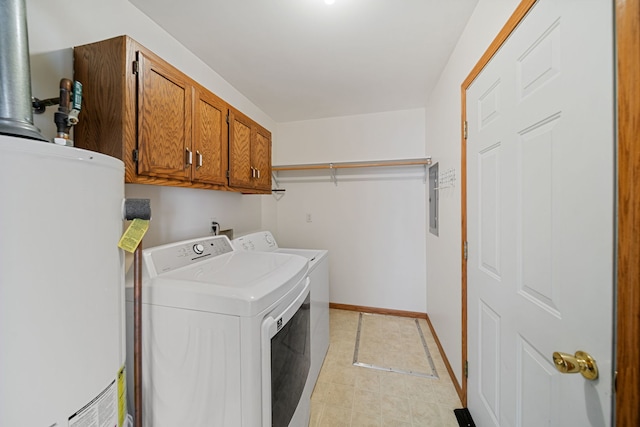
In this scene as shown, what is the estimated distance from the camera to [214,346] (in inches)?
34.9

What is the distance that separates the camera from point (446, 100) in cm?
193

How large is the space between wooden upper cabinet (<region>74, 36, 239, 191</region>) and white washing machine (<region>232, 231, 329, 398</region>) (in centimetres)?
81

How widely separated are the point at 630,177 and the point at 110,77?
1.81 metres

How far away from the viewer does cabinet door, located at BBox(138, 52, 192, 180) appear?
107cm

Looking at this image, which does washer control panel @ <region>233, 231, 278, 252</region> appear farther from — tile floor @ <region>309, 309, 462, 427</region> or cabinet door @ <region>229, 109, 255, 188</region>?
tile floor @ <region>309, 309, 462, 427</region>

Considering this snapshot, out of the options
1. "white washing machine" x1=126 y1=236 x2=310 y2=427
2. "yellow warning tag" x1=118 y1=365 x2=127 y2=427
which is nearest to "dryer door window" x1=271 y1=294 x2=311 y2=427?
"white washing machine" x1=126 y1=236 x2=310 y2=427

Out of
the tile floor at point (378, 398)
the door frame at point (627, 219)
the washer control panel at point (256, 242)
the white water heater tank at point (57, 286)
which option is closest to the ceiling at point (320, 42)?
the door frame at point (627, 219)

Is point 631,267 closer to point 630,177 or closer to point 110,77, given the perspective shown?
point 630,177

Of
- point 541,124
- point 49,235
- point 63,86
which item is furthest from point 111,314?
point 541,124

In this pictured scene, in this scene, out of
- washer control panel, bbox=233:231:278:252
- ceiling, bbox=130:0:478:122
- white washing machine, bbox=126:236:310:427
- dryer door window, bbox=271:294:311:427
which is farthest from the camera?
washer control panel, bbox=233:231:278:252

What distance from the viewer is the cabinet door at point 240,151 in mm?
1718

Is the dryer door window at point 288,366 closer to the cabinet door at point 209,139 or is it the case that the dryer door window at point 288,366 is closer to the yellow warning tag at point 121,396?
the yellow warning tag at point 121,396

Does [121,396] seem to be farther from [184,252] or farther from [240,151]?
[240,151]

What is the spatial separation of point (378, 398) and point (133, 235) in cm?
189
